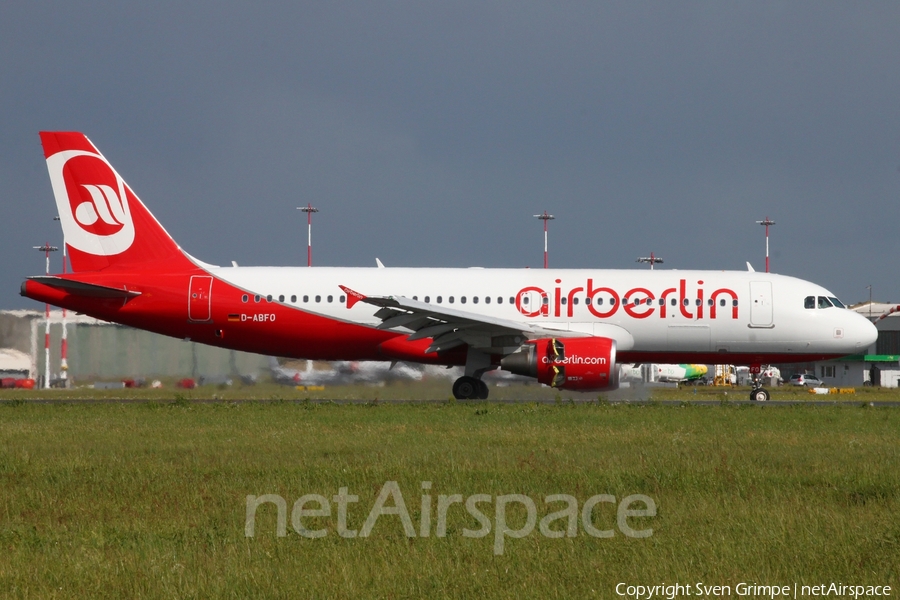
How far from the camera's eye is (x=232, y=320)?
25359mm

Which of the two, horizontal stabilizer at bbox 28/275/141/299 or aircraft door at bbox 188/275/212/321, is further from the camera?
aircraft door at bbox 188/275/212/321

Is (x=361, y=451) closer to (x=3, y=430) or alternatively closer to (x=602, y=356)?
(x=3, y=430)

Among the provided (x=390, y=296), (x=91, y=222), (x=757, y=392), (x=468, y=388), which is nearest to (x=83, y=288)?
(x=91, y=222)

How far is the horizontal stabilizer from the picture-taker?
981 inches

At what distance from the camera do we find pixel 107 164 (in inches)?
1038

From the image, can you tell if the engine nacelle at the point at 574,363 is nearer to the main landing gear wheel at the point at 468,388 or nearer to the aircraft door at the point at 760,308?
the main landing gear wheel at the point at 468,388

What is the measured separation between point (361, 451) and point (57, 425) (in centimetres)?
694

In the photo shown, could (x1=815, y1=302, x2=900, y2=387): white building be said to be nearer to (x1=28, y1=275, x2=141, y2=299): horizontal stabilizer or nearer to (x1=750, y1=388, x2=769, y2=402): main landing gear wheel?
(x1=750, y1=388, x2=769, y2=402): main landing gear wheel

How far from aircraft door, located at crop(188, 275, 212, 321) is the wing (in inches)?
157

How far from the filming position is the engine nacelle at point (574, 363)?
2288 centimetres

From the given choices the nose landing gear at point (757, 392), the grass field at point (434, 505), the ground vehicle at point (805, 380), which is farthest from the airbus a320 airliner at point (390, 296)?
the ground vehicle at point (805, 380)

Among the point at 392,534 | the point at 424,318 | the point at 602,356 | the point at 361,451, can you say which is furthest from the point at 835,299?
the point at 392,534

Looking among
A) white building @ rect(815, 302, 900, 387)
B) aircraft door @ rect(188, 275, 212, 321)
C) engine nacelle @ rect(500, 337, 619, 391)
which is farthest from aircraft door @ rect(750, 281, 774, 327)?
white building @ rect(815, 302, 900, 387)

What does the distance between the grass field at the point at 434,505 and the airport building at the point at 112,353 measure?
9544 millimetres
